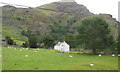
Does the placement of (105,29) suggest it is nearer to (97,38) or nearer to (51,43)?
(97,38)

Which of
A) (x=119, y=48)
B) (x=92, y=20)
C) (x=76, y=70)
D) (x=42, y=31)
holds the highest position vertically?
(x=92, y=20)

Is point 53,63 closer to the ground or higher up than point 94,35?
closer to the ground

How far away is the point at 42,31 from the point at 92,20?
153 m

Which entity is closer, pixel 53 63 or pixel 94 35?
pixel 53 63

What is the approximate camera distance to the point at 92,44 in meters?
46.8

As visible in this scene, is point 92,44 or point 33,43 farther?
point 33,43

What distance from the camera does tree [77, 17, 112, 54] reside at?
155 feet

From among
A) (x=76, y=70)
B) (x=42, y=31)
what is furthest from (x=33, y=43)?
(x=42, y=31)

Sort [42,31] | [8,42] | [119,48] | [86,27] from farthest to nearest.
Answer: [42,31]
[8,42]
[86,27]
[119,48]

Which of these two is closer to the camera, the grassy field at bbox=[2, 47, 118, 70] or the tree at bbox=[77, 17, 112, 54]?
the grassy field at bbox=[2, 47, 118, 70]

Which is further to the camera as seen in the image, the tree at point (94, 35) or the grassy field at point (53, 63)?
the tree at point (94, 35)

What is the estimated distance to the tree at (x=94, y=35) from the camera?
47094 millimetres

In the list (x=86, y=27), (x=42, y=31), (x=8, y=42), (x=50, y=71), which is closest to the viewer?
(x=50, y=71)

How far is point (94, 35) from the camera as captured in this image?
156 feet
